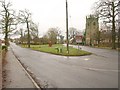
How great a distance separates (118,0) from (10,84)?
127ft

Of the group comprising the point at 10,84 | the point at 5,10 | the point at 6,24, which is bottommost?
the point at 10,84

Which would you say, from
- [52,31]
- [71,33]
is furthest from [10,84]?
[71,33]

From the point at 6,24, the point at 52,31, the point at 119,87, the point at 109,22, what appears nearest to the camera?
the point at 119,87

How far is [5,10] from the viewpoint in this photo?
49.4 meters

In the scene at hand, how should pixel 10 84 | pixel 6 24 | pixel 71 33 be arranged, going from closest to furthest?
1. pixel 10 84
2. pixel 6 24
3. pixel 71 33

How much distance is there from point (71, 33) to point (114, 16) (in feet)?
371

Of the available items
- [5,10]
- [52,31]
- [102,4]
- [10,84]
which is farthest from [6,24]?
[52,31]

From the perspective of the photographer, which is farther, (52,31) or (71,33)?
(71,33)

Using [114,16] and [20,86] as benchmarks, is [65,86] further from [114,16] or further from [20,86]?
[114,16]

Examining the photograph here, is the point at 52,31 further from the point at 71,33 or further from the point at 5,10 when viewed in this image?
the point at 5,10

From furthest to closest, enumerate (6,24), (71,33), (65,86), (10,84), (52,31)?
(71,33) < (52,31) < (6,24) < (10,84) < (65,86)

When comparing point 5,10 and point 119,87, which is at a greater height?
point 5,10

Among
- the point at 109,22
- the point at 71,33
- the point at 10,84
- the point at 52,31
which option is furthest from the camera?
the point at 71,33

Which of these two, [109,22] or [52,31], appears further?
[52,31]
